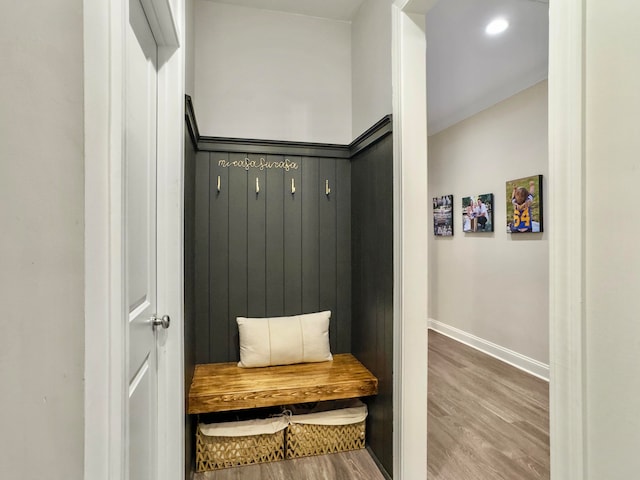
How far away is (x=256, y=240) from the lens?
2.48 metres

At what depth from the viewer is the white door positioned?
1.08 meters

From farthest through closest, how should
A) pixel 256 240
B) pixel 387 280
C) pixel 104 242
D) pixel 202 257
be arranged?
pixel 256 240 < pixel 202 257 < pixel 387 280 < pixel 104 242

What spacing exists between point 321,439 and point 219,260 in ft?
4.19

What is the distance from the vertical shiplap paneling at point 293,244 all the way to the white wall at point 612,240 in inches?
76.0

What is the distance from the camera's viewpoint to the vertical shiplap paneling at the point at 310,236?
2.54m

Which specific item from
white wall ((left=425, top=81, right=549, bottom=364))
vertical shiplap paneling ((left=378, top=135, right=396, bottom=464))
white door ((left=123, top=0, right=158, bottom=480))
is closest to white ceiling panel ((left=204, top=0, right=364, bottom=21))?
vertical shiplap paneling ((left=378, top=135, right=396, bottom=464))

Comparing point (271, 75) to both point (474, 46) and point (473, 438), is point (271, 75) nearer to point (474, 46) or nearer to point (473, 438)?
point (474, 46)

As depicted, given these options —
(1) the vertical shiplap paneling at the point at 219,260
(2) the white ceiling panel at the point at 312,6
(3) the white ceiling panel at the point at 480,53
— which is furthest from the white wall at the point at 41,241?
(3) the white ceiling panel at the point at 480,53

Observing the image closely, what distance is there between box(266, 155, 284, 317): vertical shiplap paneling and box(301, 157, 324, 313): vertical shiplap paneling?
0.48 feet

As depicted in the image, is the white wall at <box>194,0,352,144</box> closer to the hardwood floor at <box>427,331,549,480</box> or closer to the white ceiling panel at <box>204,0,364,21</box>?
the white ceiling panel at <box>204,0,364,21</box>

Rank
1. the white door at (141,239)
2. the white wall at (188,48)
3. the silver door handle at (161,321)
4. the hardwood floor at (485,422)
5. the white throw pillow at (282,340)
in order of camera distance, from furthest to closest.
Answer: the white throw pillow at (282,340) < the hardwood floor at (485,422) < the white wall at (188,48) < the silver door handle at (161,321) < the white door at (141,239)

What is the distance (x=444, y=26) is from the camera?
264 cm

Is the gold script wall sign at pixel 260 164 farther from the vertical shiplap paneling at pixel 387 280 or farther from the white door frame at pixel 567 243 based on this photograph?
the white door frame at pixel 567 243

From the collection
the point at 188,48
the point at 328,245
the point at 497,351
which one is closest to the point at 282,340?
the point at 328,245
